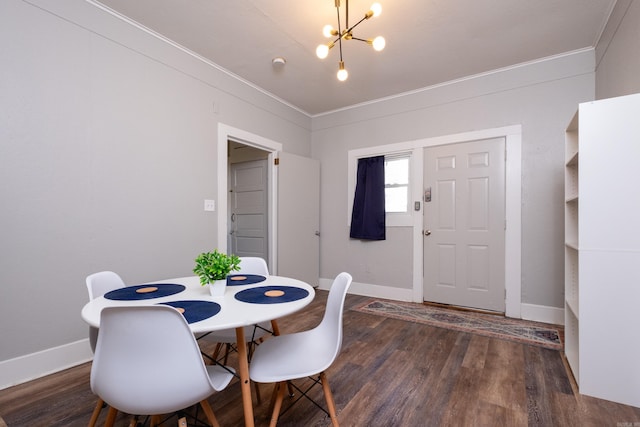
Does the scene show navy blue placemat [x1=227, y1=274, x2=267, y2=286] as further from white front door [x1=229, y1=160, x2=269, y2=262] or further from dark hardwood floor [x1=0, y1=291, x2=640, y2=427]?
white front door [x1=229, y1=160, x2=269, y2=262]

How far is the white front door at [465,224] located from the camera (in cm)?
344

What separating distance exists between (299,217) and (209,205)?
1.46 metres

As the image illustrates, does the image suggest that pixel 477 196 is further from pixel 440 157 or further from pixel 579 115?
pixel 579 115

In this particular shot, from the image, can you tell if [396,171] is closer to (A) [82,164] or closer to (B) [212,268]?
(B) [212,268]

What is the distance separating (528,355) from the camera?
243cm

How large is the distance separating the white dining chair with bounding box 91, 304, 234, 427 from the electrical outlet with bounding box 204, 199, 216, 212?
2.29 m

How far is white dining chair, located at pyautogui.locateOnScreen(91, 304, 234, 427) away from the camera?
3.30 feet

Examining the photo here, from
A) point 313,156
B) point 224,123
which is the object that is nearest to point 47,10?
point 224,123

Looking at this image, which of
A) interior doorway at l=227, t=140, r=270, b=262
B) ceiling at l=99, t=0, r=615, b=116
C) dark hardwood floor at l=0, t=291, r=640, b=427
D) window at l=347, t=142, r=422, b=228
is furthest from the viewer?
interior doorway at l=227, t=140, r=270, b=262

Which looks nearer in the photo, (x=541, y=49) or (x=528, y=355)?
(x=528, y=355)

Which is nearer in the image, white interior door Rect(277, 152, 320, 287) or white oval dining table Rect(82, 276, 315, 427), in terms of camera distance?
white oval dining table Rect(82, 276, 315, 427)

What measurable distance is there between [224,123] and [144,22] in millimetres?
1125

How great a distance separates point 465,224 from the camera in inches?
143

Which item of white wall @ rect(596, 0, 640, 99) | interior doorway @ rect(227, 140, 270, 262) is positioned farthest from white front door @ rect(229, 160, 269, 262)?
white wall @ rect(596, 0, 640, 99)
